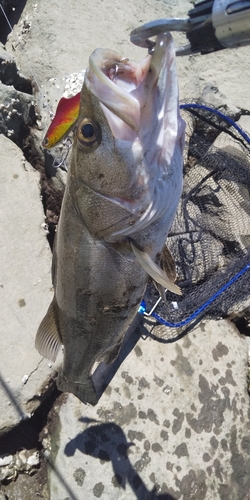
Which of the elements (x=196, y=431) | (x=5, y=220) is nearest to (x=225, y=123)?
(x=5, y=220)

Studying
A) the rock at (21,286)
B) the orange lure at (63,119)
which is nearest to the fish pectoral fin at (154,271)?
the orange lure at (63,119)

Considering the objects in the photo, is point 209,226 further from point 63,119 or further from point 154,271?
A: point 154,271

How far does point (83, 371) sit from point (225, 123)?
2.72 m

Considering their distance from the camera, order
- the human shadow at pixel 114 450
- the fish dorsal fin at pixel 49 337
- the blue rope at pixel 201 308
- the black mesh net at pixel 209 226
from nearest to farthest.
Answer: the fish dorsal fin at pixel 49 337 → the human shadow at pixel 114 450 → the blue rope at pixel 201 308 → the black mesh net at pixel 209 226

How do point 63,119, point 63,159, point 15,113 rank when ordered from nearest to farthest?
point 63,119 < point 63,159 < point 15,113

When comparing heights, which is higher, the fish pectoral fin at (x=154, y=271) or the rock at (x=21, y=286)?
the fish pectoral fin at (x=154, y=271)

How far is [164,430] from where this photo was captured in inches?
149

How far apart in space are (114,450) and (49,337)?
1.38 metres

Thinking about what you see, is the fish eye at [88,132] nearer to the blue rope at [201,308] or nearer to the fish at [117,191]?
the fish at [117,191]

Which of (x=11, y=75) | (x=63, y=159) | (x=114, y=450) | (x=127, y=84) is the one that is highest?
(x=127, y=84)

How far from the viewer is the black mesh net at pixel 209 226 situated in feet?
13.3

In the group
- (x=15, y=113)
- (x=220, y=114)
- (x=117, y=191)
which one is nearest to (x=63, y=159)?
(x=15, y=113)

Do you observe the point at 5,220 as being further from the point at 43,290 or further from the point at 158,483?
the point at 158,483

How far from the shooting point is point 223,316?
14.3 feet
